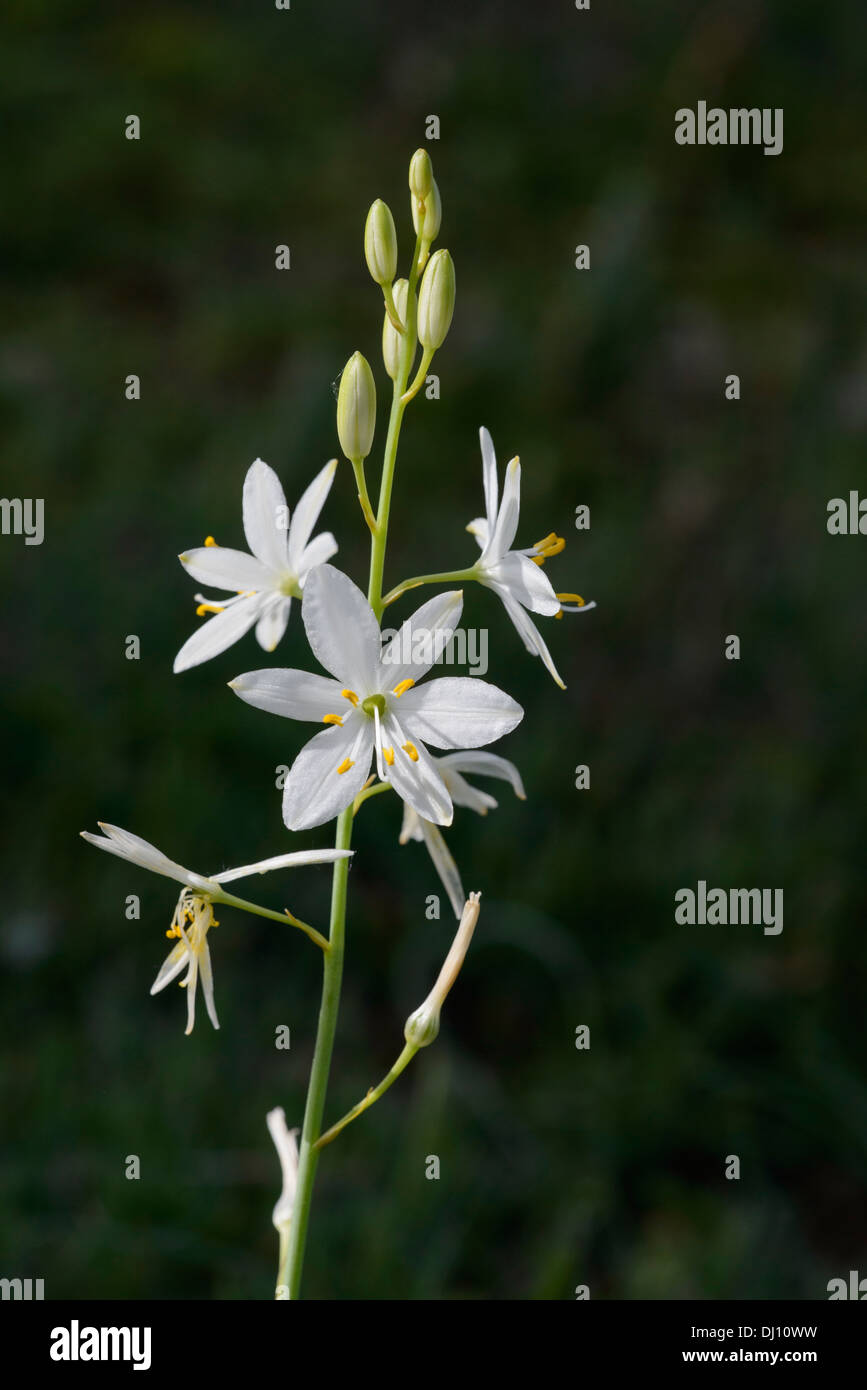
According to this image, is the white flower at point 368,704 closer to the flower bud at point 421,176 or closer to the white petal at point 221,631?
the white petal at point 221,631

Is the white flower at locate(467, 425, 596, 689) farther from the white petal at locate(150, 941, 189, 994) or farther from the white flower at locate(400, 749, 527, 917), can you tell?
the white petal at locate(150, 941, 189, 994)

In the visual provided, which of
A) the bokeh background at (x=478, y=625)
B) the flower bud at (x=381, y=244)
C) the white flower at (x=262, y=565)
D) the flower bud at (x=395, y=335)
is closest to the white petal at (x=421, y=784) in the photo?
the white flower at (x=262, y=565)

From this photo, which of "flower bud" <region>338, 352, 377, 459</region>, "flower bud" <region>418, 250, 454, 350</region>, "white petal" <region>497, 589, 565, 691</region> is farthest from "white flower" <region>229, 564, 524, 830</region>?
"flower bud" <region>418, 250, 454, 350</region>

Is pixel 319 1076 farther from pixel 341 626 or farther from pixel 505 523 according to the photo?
pixel 505 523

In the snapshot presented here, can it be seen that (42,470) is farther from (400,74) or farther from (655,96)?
(655,96)

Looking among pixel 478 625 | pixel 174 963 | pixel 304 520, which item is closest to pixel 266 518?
pixel 304 520
